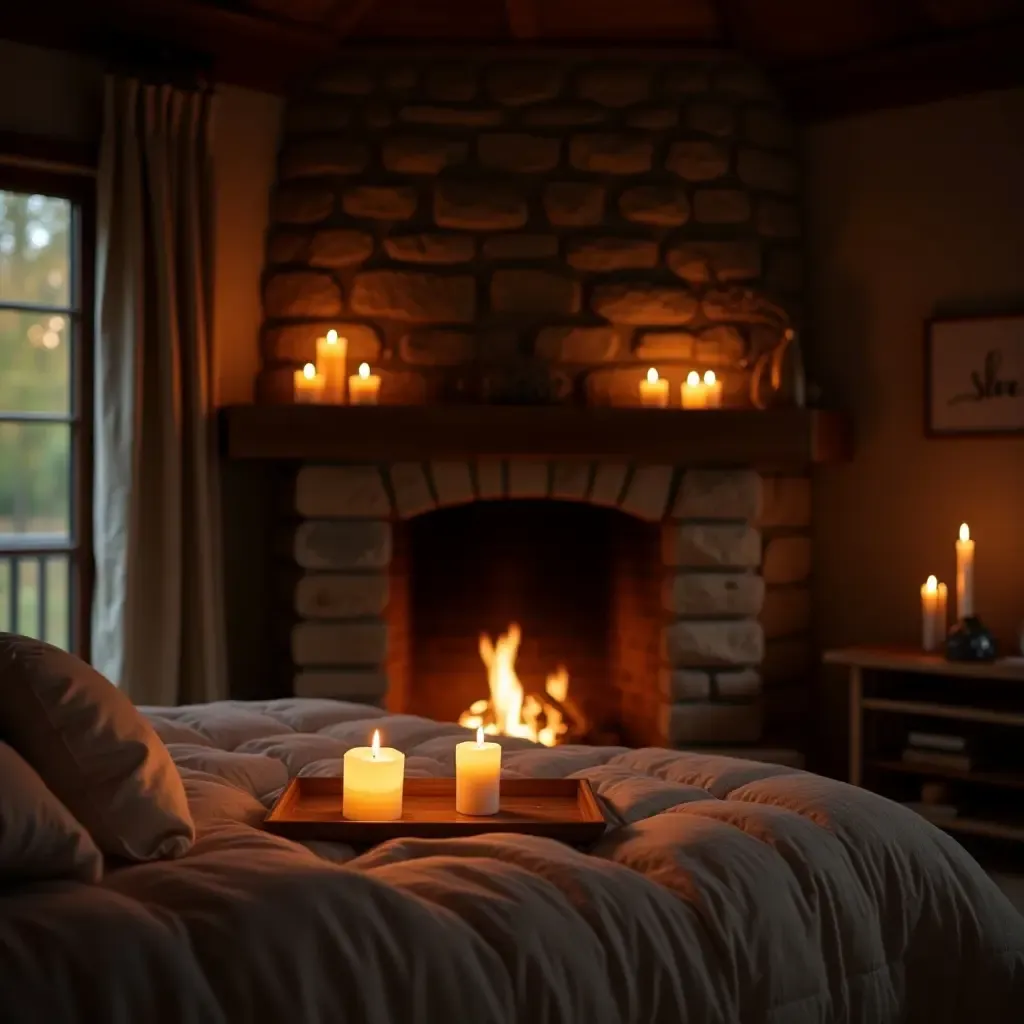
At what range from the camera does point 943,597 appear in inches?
156

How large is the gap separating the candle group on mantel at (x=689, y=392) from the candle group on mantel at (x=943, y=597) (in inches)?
32.5

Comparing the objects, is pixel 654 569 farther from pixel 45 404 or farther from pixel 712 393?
pixel 45 404

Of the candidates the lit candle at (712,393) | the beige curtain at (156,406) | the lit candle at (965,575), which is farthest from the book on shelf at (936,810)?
the beige curtain at (156,406)

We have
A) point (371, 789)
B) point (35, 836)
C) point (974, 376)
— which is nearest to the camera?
point (35, 836)

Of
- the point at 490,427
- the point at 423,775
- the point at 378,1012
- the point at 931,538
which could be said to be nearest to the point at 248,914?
the point at 378,1012

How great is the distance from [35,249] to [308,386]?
87 centimetres

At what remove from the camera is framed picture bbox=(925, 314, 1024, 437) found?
4004 mm

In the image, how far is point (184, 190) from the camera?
391 centimetres

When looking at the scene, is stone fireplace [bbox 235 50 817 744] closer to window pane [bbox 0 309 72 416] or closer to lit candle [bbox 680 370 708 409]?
lit candle [bbox 680 370 708 409]

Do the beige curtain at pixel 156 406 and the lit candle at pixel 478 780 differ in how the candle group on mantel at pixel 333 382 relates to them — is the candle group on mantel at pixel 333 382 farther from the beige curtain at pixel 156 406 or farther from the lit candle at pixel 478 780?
the lit candle at pixel 478 780

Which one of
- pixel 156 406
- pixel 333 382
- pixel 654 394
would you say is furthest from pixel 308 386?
pixel 654 394

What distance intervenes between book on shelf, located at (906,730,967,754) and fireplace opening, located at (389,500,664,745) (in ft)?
3.03

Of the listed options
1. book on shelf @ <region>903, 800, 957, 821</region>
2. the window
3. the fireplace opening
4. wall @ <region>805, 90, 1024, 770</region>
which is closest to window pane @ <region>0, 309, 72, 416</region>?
the window

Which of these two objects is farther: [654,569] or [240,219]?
[654,569]
